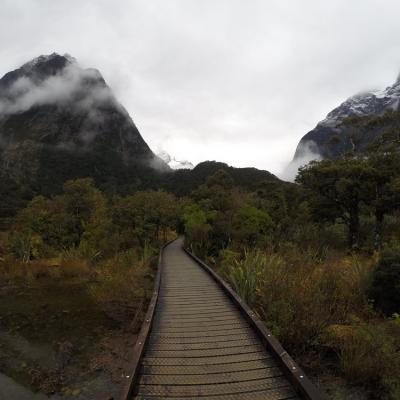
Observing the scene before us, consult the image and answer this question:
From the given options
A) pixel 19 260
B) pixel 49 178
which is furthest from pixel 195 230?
pixel 49 178

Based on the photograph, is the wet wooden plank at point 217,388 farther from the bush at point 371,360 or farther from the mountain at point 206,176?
the mountain at point 206,176

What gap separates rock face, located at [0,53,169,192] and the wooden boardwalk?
7677 centimetres

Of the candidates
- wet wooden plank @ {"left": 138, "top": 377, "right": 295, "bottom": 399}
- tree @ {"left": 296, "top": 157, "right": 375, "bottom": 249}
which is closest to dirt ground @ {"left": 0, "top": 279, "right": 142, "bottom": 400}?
wet wooden plank @ {"left": 138, "top": 377, "right": 295, "bottom": 399}

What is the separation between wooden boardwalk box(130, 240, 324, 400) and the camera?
12.0 feet

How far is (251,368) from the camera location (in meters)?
4.12

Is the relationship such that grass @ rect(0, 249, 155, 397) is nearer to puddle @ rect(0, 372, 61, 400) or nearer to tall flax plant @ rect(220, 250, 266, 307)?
puddle @ rect(0, 372, 61, 400)

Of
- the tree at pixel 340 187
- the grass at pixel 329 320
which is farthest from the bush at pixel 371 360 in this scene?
the tree at pixel 340 187

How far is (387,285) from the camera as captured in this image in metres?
6.17

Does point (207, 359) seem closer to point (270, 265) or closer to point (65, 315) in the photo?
point (270, 265)

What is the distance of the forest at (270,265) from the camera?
477 cm

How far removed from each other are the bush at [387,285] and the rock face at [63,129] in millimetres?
78208

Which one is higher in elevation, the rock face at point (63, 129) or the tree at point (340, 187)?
the rock face at point (63, 129)

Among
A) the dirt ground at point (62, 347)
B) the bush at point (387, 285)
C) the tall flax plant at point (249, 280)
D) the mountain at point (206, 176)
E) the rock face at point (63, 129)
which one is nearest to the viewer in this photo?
the dirt ground at point (62, 347)

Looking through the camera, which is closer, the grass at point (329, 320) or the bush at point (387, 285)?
the grass at point (329, 320)
